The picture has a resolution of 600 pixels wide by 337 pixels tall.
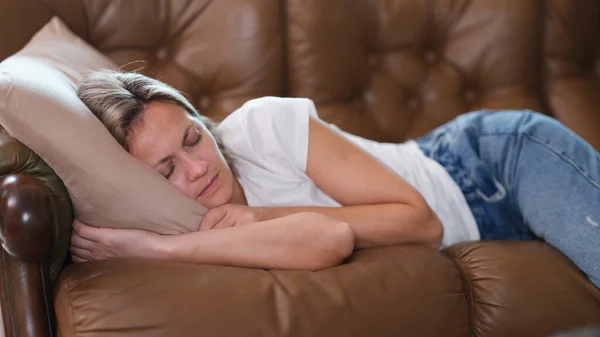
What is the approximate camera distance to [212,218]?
48.7 inches

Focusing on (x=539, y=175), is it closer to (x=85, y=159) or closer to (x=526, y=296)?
(x=526, y=296)

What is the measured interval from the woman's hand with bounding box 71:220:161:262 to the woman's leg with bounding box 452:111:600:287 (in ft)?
2.40

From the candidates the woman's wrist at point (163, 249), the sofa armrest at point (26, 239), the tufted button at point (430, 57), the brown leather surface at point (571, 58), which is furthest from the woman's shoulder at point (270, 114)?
the brown leather surface at point (571, 58)

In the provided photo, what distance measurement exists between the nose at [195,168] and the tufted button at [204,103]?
0.57 metres

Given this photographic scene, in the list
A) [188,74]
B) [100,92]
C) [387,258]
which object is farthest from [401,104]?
[100,92]

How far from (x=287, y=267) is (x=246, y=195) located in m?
0.28

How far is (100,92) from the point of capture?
4.06 ft

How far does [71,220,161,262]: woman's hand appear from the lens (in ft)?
3.81

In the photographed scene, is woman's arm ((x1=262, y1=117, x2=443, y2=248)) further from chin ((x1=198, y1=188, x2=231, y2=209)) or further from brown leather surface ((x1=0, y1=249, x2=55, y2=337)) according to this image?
brown leather surface ((x1=0, y1=249, x2=55, y2=337))

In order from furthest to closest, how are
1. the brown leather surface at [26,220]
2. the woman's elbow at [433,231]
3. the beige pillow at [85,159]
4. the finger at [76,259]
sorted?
the woman's elbow at [433,231] → the finger at [76,259] → the beige pillow at [85,159] → the brown leather surface at [26,220]

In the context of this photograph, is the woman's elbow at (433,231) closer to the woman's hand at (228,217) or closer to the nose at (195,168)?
the woman's hand at (228,217)

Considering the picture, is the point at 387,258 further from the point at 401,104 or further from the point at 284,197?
the point at 401,104

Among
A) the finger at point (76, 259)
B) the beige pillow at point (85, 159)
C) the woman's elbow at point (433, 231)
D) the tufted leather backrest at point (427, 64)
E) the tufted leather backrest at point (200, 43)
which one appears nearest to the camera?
the beige pillow at point (85, 159)

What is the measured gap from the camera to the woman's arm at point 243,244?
115 cm
